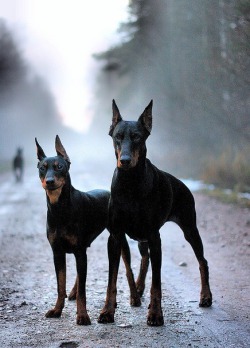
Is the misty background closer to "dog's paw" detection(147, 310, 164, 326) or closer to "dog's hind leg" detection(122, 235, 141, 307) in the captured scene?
"dog's hind leg" detection(122, 235, 141, 307)

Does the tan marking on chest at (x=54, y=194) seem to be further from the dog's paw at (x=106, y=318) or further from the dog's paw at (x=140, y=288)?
the dog's paw at (x=140, y=288)

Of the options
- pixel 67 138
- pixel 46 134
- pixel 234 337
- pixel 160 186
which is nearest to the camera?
pixel 234 337

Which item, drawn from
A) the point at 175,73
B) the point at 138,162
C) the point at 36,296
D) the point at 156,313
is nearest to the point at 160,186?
the point at 138,162

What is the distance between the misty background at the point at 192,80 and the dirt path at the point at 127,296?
5.01 meters

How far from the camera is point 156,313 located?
4.89m

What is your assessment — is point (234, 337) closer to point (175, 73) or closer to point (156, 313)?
point (156, 313)

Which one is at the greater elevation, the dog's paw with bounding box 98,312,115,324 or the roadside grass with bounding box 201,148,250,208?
the roadside grass with bounding box 201,148,250,208

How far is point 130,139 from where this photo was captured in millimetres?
4926

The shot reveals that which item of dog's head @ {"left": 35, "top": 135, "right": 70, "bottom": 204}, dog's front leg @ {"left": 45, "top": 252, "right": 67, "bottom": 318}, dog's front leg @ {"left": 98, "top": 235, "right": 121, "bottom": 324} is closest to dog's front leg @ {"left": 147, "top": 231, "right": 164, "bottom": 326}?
dog's front leg @ {"left": 98, "top": 235, "right": 121, "bottom": 324}

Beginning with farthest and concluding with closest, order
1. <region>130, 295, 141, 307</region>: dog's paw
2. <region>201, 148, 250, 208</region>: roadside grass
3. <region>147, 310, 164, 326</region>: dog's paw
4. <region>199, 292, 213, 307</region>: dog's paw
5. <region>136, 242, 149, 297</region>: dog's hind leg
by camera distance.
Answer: <region>201, 148, 250, 208</region>: roadside grass < <region>136, 242, 149, 297</region>: dog's hind leg < <region>130, 295, 141, 307</region>: dog's paw < <region>199, 292, 213, 307</region>: dog's paw < <region>147, 310, 164, 326</region>: dog's paw

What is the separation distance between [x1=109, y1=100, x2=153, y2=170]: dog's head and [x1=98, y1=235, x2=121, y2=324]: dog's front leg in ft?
2.71

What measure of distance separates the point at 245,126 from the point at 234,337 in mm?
12083

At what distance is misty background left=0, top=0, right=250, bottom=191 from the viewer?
15.0 metres

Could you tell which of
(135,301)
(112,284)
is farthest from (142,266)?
(112,284)
